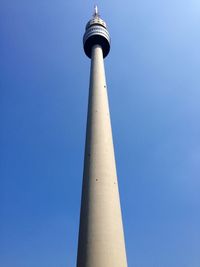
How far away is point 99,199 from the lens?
22562 millimetres

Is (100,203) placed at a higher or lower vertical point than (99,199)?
lower

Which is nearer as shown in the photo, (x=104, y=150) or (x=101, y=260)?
(x=101, y=260)

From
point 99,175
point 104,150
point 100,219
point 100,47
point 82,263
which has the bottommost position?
point 82,263

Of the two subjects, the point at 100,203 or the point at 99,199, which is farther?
the point at 99,199

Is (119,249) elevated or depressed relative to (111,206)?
depressed

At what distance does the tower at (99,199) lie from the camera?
19.8 m

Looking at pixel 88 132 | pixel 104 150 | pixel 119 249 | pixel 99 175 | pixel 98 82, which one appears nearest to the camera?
pixel 119 249

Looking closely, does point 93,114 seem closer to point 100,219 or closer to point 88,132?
point 88,132

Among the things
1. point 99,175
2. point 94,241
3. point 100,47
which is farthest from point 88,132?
point 100,47

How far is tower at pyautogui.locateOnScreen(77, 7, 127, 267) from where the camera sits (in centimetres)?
1977

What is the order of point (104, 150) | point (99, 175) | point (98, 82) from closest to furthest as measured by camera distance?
point (99, 175)
point (104, 150)
point (98, 82)

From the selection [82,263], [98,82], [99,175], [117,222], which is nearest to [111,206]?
[117,222]

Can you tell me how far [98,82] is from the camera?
1367 inches

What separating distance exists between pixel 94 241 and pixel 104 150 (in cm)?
945
